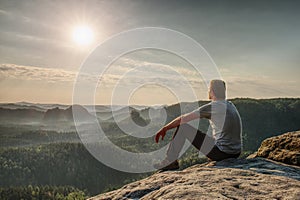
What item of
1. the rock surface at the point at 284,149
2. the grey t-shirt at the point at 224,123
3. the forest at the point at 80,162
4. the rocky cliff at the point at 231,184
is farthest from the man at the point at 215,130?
the forest at the point at 80,162

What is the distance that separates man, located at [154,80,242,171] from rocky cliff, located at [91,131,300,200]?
0.74m

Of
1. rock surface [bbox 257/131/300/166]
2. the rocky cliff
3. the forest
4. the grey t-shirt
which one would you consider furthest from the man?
the forest

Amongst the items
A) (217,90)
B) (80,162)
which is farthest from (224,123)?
(80,162)

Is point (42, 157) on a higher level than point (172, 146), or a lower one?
lower

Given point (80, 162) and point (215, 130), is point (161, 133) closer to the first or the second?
point (215, 130)

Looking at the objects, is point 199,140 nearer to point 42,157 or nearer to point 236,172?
point 236,172

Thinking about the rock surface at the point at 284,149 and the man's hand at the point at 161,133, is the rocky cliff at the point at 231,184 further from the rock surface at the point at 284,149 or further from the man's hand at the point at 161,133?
the man's hand at the point at 161,133

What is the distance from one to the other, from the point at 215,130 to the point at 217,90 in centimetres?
141

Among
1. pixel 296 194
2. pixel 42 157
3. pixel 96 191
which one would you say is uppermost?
pixel 296 194

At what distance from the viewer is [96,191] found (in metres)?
105

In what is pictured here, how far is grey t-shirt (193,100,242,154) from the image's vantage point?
940cm

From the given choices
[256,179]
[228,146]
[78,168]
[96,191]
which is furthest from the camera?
[78,168]

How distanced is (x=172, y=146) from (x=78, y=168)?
114 metres

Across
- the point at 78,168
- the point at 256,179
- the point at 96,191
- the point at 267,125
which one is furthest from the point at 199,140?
the point at 267,125
